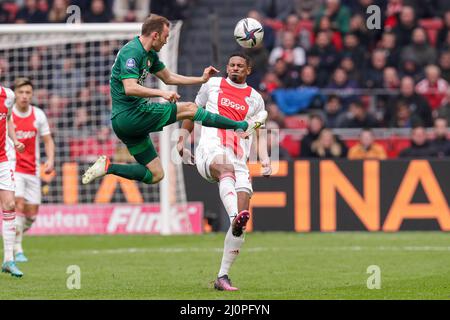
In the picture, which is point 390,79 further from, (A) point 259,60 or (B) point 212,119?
(B) point 212,119

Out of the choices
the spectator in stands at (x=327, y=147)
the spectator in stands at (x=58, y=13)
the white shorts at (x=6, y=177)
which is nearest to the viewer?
the white shorts at (x=6, y=177)

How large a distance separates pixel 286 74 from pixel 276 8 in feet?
10.1

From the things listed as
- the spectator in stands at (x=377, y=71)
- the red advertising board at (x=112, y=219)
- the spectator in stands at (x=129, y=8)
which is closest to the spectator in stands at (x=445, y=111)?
the spectator in stands at (x=377, y=71)

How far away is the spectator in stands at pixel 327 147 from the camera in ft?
65.7

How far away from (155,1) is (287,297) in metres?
15.9

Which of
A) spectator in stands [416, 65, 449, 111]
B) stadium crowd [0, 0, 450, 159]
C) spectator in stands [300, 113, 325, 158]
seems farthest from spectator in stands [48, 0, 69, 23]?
spectator in stands [416, 65, 449, 111]

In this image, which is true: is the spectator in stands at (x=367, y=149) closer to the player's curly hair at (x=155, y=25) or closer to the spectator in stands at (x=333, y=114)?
the spectator in stands at (x=333, y=114)

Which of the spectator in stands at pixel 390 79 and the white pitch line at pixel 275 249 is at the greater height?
the spectator in stands at pixel 390 79

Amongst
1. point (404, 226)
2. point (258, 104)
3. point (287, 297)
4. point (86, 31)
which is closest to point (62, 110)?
point (86, 31)

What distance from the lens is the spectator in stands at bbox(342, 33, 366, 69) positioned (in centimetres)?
2237

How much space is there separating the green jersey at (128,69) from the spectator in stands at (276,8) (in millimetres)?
13397

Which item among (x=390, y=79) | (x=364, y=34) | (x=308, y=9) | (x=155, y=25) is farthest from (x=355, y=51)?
(x=155, y=25)

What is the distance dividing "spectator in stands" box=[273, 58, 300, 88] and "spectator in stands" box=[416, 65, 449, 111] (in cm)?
240
